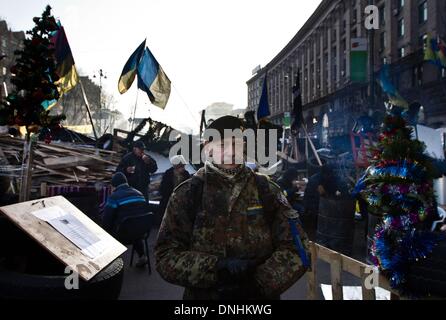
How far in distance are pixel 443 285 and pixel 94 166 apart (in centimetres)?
908

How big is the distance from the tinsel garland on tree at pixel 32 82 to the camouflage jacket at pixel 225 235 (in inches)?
162

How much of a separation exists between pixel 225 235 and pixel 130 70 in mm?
10787

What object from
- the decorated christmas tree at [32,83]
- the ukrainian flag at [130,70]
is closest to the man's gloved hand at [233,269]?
the decorated christmas tree at [32,83]

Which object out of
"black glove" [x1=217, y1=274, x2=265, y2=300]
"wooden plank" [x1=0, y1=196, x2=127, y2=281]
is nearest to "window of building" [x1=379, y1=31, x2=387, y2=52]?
"wooden plank" [x1=0, y1=196, x2=127, y2=281]

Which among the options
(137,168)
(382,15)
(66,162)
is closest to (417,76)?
(382,15)

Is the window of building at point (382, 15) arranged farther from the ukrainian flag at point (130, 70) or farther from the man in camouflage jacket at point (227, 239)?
the man in camouflage jacket at point (227, 239)

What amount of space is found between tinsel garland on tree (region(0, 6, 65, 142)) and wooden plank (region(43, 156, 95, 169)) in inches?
137

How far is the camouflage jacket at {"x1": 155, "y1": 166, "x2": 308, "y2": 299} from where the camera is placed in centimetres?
214

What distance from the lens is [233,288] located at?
2.08 meters

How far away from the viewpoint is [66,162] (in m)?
9.00

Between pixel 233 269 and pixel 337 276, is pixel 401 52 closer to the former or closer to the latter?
pixel 337 276

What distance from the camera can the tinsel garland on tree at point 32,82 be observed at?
211 inches
